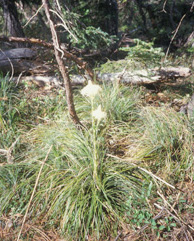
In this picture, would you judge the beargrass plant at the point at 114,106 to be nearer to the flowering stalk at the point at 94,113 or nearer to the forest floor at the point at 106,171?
the forest floor at the point at 106,171

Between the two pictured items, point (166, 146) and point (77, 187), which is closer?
point (77, 187)

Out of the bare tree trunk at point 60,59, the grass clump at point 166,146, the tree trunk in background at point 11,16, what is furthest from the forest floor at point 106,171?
the tree trunk in background at point 11,16

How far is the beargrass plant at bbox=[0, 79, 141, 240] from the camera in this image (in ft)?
6.58

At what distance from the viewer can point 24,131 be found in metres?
3.23

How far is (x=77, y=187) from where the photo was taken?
2.16 meters

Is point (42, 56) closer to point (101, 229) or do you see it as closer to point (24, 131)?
point (24, 131)

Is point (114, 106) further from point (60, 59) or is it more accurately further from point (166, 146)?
point (60, 59)

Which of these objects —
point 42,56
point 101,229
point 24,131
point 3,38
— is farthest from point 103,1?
point 101,229

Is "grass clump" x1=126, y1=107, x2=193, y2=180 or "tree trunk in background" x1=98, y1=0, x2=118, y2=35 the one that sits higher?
"tree trunk in background" x1=98, y1=0, x2=118, y2=35

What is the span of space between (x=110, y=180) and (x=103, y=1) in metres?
5.52

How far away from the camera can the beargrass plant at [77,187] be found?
201 cm

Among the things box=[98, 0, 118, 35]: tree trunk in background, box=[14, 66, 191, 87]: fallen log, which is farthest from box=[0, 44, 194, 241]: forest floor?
box=[98, 0, 118, 35]: tree trunk in background

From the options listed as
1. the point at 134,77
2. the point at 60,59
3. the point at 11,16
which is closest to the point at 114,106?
the point at 60,59

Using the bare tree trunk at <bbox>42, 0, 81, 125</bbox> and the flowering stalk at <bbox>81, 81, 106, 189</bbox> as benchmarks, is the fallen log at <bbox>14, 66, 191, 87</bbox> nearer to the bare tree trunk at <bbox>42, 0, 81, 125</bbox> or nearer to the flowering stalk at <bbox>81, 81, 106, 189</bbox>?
the bare tree trunk at <bbox>42, 0, 81, 125</bbox>
